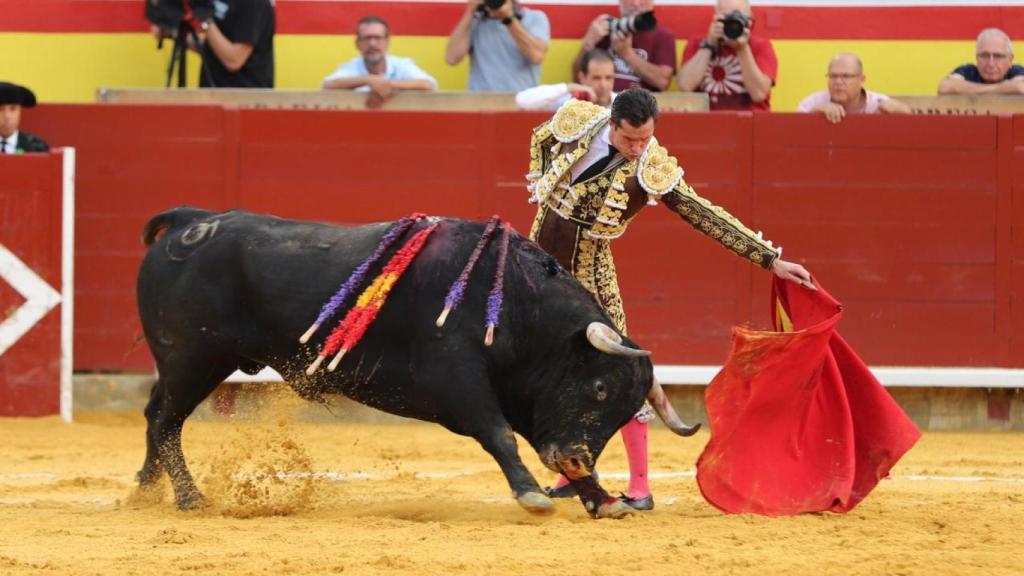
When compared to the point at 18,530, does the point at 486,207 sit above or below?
above

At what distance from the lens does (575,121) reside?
5.32 meters

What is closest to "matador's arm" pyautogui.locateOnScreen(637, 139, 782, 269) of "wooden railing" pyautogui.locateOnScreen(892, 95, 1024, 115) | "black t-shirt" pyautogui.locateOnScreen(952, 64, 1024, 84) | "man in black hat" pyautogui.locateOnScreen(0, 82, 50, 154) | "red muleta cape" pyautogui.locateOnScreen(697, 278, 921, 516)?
"red muleta cape" pyautogui.locateOnScreen(697, 278, 921, 516)

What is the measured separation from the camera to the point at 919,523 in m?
5.05

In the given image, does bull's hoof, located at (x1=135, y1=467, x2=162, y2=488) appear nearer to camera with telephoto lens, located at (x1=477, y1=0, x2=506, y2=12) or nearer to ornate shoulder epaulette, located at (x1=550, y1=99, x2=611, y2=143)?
ornate shoulder epaulette, located at (x1=550, y1=99, x2=611, y2=143)

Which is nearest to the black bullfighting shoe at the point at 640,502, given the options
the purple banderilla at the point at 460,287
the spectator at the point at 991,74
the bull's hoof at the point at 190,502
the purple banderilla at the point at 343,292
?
the purple banderilla at the point at 460,287

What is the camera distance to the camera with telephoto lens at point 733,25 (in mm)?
8148

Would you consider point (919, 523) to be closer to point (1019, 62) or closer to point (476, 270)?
point (476, 270)

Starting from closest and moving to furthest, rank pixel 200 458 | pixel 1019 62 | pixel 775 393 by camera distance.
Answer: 1. pixel 775 393
2. pixel 200 458
3. pixel 1019 62

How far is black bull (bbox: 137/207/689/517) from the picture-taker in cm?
510

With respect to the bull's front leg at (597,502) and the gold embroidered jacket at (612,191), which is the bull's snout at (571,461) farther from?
the gold embroidered jacket at (612,191)

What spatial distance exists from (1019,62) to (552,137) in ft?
14.5

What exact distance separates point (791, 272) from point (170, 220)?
6.36ft

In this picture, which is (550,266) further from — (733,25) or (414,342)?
(733,25)

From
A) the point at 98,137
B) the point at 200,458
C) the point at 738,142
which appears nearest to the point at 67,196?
the point at 98,137
